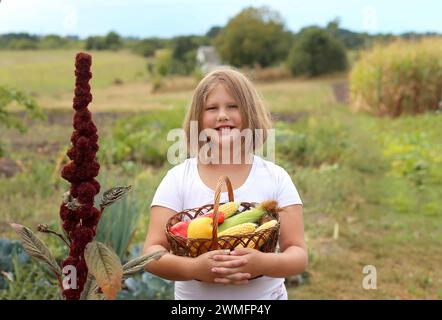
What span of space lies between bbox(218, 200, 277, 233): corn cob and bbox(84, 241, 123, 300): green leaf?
595mm

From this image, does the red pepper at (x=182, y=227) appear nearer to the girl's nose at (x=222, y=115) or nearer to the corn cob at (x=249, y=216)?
the corn cob at (x=249, y=216)

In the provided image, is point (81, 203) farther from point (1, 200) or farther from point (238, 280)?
point (1, 200)

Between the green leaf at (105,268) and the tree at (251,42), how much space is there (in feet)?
101

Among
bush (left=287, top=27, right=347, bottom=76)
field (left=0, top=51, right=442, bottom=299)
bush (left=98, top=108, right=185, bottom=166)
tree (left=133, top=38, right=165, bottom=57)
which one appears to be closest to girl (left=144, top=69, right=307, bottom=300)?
field (left=0, top=51, right=442, bottom=299)

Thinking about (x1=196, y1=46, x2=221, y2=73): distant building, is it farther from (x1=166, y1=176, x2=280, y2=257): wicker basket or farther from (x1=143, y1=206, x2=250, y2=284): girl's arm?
(x1=166, y1=176, x2=280, y2=257): wicker basket

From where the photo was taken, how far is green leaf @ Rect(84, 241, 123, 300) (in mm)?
1079

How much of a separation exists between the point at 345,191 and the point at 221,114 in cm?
445

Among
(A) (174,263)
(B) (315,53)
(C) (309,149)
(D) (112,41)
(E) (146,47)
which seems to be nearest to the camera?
(A) (174,263)

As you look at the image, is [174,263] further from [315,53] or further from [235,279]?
[315,53]

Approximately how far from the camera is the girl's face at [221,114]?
185cm

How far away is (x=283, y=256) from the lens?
5.55 feet

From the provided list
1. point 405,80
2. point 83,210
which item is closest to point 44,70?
point 405,80

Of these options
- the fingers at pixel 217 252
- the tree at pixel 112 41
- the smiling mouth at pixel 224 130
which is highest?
the tree at pixel 112 41

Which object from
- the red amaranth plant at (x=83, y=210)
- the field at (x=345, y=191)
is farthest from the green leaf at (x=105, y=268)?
the field at (x=345, y=191)
